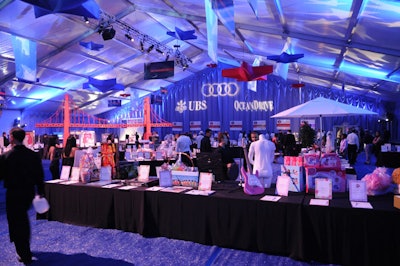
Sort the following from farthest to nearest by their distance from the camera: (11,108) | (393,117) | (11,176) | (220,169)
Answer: (11,108)
(393,117)
(220,169)
(11,176)

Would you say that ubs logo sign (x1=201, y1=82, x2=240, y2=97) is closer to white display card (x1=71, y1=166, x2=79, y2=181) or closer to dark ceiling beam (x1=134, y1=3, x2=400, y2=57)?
dark ceiling beam (x1=134, y1=3, x2=400, y2=57)

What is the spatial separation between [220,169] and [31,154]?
1.97 m

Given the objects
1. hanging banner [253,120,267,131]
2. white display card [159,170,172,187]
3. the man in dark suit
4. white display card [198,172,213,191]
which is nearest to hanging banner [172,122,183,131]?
hanging banner [253,120,267,131]

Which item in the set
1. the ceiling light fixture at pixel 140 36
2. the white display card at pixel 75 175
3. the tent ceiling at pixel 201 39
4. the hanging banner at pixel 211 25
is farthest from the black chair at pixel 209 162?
the ceiling light fixture at pixel 140 36

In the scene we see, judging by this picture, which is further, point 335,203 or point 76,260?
point 76,260

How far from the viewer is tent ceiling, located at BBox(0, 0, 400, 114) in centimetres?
637

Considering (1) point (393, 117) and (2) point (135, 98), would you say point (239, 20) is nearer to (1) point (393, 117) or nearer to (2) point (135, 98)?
(1) point (393, 117)

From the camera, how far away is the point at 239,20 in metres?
8.59

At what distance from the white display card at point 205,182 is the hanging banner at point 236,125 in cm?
1547

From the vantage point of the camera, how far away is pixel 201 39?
1309 centimetres

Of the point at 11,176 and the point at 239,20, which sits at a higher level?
the point at 239,20

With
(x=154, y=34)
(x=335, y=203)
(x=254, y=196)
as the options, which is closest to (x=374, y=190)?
(x=335, y=203)

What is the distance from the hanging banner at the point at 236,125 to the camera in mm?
18850

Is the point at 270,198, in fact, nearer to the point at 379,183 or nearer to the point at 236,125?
the point at 379,183
